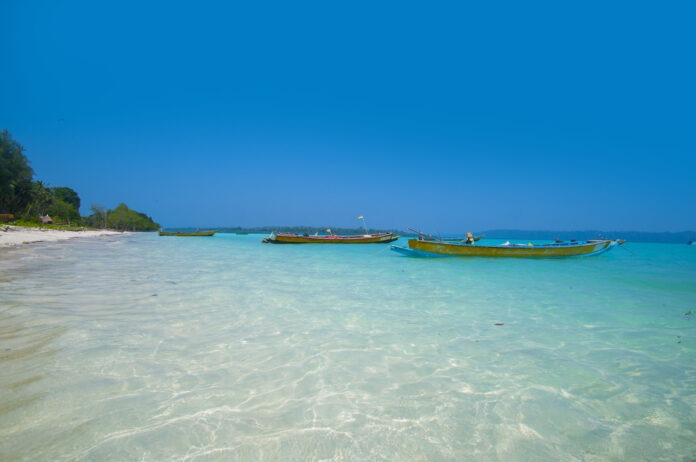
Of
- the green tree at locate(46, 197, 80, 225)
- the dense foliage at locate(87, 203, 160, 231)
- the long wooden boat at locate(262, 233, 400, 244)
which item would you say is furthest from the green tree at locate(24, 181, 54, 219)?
the long wooden boat at locate(262, 233, 400, 244)

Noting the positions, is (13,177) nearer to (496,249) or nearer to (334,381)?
(496,249)

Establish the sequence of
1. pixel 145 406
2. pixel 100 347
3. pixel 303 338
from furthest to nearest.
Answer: pixel 303 338 < pixel 100 347 < pixel 145 406

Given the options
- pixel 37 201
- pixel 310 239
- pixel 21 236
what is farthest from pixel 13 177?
pixel 310 239

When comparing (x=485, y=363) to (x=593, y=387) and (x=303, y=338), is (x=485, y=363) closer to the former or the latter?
(x=593, y=387)

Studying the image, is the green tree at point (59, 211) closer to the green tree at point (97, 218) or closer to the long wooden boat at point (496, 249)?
the green tree at point (97, 218)

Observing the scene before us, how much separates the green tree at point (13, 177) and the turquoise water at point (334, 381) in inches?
2225

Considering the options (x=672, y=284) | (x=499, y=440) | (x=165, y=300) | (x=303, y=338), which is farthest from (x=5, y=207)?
(x=672, y=284)

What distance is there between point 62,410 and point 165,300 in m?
4.96

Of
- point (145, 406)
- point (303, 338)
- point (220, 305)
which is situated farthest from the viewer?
point (220, 305)

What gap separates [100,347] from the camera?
4270 millimetres

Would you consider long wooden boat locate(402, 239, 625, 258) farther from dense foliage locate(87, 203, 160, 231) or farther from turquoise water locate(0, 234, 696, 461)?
dense foliage locate(87, 203, 160, 231)

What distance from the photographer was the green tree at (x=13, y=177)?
152 feet

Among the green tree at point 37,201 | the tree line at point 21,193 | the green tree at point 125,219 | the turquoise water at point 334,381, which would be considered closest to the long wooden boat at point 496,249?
the turquoise water at point 334,381

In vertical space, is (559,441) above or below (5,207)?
below
